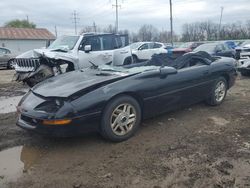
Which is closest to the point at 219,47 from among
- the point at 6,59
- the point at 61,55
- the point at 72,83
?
the point at 61,55

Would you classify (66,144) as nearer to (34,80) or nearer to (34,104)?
(34,104)

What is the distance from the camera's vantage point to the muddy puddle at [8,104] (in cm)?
653

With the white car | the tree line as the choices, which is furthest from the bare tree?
the white car

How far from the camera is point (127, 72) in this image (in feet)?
15.2

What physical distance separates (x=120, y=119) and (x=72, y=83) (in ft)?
3.08

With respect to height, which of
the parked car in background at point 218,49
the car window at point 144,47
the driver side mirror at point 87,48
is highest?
the car window at point 144,47

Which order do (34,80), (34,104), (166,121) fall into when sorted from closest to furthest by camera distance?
(34,104), (166,121), (34,80)

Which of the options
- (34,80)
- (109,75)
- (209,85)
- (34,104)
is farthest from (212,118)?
(34,80)

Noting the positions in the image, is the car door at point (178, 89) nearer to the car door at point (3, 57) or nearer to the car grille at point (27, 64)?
the car grille at point (27, 64)

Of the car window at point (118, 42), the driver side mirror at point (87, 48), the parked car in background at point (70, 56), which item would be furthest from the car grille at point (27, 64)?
the car window at point (118, 42)

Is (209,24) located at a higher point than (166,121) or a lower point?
higher

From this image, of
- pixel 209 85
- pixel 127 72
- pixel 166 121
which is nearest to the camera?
pixel 127 72

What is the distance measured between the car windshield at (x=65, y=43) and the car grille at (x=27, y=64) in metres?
0.90

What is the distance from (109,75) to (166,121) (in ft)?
4.71
